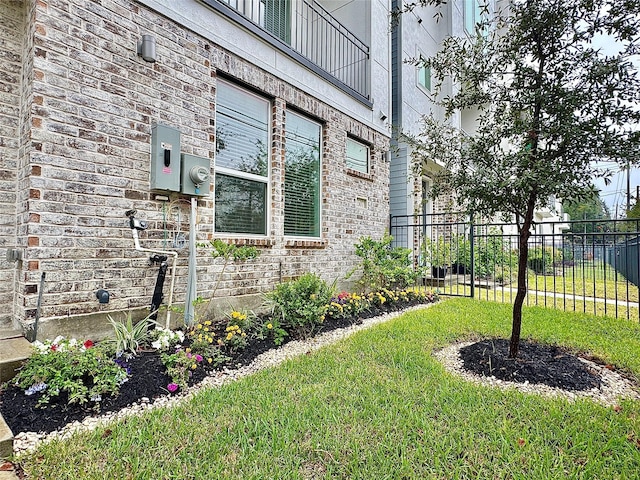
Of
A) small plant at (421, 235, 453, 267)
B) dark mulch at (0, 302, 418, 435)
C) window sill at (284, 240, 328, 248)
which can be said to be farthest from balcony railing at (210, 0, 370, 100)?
dark mulch at (0, 302, 418, 435)

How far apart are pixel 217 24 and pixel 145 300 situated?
132 inches

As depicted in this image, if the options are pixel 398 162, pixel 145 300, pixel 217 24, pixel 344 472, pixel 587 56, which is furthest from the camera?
pixel 398 162

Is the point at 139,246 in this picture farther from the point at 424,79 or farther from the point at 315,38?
the point at 424,79

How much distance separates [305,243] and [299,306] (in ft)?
4.98

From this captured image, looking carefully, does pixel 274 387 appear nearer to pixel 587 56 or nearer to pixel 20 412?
pixel 20 412

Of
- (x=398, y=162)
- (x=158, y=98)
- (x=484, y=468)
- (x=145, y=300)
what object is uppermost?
(x=398, y=162)

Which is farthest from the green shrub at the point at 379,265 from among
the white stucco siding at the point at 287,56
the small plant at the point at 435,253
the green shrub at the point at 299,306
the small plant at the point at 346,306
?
the white stucco siding at the point at 287,56

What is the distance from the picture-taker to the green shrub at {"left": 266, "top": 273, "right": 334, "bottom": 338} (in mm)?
4156

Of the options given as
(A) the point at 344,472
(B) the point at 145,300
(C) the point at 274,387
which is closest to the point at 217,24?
(B) the point at 145,300

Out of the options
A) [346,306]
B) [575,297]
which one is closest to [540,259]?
[575,297]

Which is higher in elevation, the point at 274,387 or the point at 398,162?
the point at 398,162

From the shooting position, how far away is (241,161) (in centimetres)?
468

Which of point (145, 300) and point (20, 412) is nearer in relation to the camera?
point (20, 412)

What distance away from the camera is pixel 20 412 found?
214 centimetres
